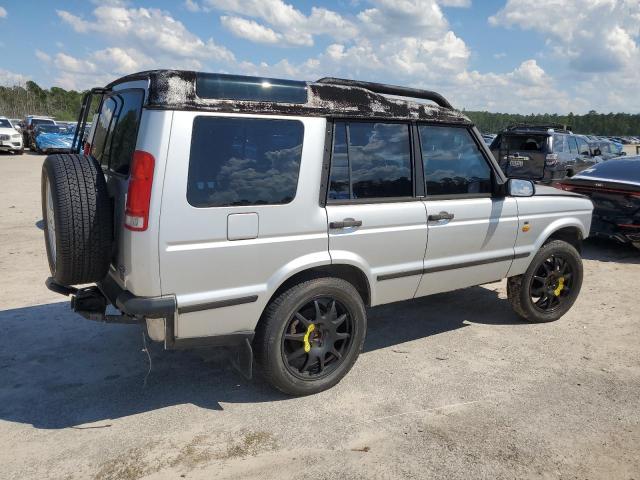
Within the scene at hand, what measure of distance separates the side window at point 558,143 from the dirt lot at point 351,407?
7.97 meters

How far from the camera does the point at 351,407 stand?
11.3ft

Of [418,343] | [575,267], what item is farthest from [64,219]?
[575,267]

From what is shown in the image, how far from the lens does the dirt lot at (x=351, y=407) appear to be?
2859 mm

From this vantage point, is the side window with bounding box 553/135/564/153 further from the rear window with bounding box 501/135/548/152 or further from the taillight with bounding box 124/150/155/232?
the taillight with bounding box 124/150/155/232

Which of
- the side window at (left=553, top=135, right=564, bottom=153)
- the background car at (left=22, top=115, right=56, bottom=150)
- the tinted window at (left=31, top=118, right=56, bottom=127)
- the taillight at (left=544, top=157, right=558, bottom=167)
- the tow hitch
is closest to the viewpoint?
the tow hitch

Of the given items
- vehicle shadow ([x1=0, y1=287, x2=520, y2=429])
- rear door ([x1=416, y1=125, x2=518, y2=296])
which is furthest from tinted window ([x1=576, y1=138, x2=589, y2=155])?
rear door ([x1=416, y1=125, x2=518, y2=296])

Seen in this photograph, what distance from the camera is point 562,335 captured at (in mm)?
4816

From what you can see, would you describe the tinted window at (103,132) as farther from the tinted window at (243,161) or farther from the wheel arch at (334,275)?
the wheel arch at (334,275)

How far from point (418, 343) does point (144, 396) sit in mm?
2299

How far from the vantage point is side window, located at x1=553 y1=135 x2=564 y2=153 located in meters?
12.2

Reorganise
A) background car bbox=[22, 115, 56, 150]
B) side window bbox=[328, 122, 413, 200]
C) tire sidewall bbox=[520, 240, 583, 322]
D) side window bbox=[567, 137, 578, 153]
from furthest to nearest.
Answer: background car bbox=[22, 115, 56, 150], side window bbox=[567, 137, 578, 153], tire sidewall bbox=[520, 240, 583, 322], side window bbox=[328, 122, 413, 200]

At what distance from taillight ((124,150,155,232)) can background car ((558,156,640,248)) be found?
7.17 meters

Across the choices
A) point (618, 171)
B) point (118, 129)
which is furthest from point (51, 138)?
point (118, 129)

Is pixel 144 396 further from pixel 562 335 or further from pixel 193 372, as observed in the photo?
pixel 562 335
